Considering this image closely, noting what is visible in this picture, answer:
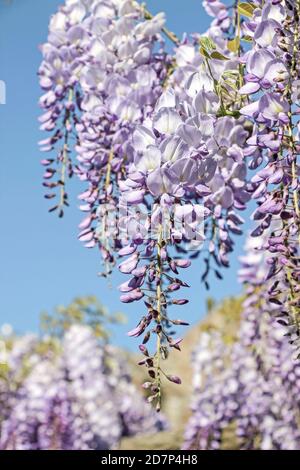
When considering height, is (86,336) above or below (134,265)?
above

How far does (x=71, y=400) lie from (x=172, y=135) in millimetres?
4663

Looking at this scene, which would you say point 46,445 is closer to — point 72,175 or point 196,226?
point 72,175

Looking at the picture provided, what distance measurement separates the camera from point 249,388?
4.91 meters

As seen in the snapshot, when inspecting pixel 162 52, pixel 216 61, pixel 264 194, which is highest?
pixel 162 52

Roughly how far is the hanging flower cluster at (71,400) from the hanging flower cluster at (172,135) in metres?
3.10

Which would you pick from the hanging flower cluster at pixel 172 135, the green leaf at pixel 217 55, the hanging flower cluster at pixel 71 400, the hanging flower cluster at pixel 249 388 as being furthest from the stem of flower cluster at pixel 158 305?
the hanging flower cluster at pixel 71 400

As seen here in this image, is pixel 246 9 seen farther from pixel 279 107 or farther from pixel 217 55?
pixel 279 107

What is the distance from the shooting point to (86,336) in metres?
6.48

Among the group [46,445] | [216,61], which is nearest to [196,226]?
[216,61]

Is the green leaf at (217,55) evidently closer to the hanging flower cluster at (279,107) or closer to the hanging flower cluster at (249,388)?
the hanging flower cluster at (279,107)

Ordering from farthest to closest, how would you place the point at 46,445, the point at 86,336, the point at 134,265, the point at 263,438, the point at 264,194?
1. the point at 86,336
2. the point at 46,445
3. the point at 263,438
4. the point at 264,194
5. the point at 134,265

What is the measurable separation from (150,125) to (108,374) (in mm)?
5636

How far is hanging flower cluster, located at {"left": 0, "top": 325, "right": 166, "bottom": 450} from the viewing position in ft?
17.0

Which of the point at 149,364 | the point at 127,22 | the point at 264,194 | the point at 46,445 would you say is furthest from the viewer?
the point at 46,445
